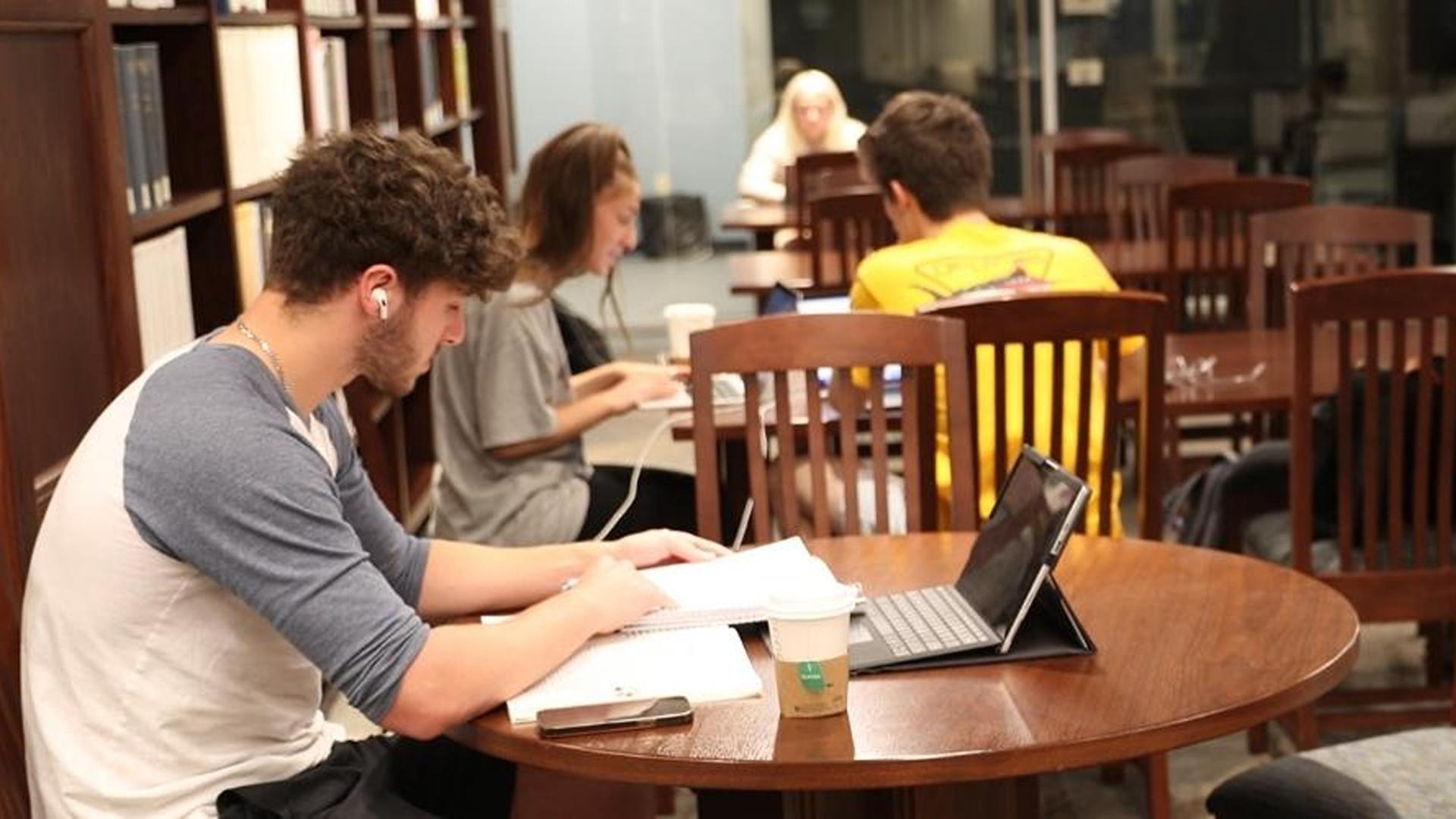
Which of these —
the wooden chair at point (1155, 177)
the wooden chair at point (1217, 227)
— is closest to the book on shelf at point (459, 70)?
the wooden chair at point (1155, 177)

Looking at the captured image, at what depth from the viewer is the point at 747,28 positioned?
880cm

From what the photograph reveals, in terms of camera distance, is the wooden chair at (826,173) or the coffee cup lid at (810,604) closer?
the coffee cup lid at (810,604)

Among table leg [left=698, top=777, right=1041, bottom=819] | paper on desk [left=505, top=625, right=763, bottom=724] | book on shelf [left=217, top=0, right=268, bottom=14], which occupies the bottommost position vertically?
table leg [left=698, top=777, right=1041, bottom=819]

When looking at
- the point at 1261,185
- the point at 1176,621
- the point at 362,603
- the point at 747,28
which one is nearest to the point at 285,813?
the point at 362,603

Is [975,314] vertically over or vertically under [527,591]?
over

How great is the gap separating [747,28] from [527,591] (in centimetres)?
682

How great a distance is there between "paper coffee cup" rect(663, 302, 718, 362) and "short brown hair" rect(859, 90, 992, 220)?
44 cm

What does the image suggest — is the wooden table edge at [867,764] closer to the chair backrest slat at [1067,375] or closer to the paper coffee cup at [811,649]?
the paper coffee cup at [811,649]

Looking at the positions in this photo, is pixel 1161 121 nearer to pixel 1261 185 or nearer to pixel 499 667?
pixel 1261 185

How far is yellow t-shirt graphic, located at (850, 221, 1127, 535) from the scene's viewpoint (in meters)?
3.07

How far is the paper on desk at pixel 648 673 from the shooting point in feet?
5.98

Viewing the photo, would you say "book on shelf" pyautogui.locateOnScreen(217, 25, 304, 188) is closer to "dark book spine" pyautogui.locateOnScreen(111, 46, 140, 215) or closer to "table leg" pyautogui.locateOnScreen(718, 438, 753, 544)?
"dark book spine" pyautogui.locateOnScreen(111, 46, 140, 215)

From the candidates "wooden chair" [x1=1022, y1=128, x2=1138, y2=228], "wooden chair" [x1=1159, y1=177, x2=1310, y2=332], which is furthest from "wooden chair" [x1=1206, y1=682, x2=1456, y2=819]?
"wooden chair" [x1=1022, y1=128, x2=1138, y2=228]

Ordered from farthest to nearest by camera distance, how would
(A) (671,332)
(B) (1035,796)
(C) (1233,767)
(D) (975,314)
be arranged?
(A) (671,332), (C) (1233,767), (D) (975,314), (B) (1035,796)
